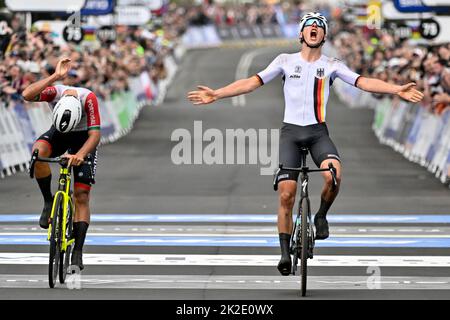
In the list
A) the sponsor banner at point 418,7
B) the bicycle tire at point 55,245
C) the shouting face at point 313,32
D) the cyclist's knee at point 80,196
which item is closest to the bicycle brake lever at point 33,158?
the bicycle tire at point 55,245

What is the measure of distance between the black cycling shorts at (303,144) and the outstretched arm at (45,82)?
6.55 ft

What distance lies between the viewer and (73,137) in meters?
13.0

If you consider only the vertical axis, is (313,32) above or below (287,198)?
above

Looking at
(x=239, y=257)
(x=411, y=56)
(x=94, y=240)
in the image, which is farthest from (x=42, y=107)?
(x=239, y=257)

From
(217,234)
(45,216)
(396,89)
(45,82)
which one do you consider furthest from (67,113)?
(217,234)

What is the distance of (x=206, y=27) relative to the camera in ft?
316

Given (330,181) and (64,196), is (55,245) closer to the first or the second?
(64,196)

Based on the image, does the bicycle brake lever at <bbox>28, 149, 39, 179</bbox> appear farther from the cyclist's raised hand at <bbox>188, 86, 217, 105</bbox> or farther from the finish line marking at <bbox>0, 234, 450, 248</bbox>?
the finish line marking at <bbox>0, 234, 450, 248</bbox>

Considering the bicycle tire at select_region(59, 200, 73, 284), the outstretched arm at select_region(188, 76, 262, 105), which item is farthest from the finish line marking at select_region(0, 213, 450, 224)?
the outstretched arm at select_region(188, 76, 262, 105)

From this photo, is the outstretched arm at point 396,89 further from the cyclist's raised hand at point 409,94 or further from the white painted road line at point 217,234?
the white painted road line at point 217,234

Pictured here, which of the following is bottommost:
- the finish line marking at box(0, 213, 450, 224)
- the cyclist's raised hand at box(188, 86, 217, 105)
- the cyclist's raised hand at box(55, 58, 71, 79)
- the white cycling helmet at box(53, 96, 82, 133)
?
the finish line marking at box(0, 213, 450, 224)

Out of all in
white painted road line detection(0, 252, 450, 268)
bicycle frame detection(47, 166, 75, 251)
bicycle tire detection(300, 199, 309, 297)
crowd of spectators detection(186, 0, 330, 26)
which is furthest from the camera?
crowd of spectators detection(186, 0, 330, 26)

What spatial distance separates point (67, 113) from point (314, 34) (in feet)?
7.43

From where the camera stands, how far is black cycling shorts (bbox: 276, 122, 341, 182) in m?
12.7
